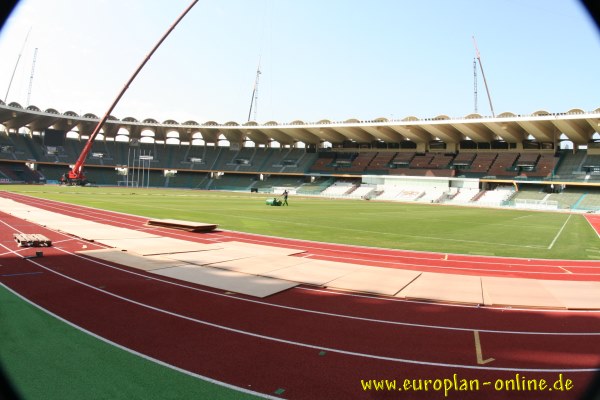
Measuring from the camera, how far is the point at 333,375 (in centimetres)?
498

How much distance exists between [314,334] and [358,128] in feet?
247

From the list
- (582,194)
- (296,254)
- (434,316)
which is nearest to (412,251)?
(296,254)

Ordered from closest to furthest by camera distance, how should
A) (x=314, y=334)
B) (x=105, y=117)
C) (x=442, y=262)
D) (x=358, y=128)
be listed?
1. (x=314, y=334)
2. (x=442, y=262)
3. (x=105, y=117)
4. (x=358, y=128)

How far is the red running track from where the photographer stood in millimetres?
5055

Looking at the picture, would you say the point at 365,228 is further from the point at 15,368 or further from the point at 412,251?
the point at 15,368

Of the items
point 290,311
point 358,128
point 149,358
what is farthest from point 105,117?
point 149,358

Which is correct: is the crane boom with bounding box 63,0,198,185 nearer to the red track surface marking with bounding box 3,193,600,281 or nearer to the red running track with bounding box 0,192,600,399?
the red track surface marking with bounding box 3,193,600,281

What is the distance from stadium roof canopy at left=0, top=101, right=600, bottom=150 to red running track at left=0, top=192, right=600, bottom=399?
6190 cm

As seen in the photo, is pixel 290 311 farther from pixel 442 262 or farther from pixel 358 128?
pixel 358 128

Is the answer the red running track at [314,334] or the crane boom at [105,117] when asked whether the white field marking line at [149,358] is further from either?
the crane boom at [105,117]

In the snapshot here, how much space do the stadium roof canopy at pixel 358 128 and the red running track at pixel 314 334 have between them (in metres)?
61.9

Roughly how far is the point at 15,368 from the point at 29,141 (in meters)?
102

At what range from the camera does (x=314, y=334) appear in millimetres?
6422

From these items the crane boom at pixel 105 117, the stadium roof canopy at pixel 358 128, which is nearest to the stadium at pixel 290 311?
the crane boom at pixel 105 117
